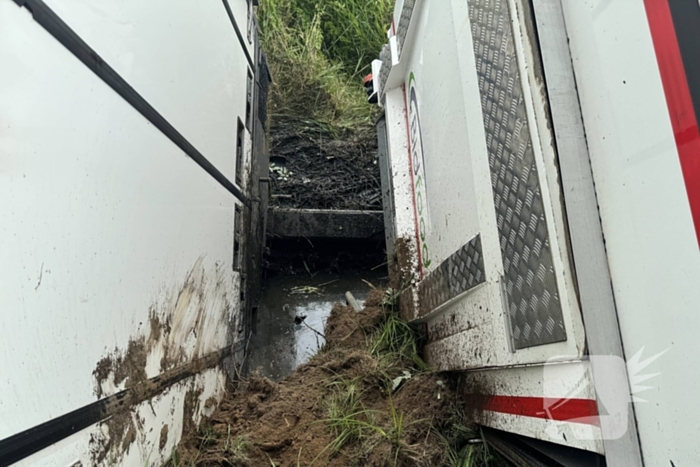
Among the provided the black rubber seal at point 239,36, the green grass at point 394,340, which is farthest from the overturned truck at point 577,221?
the black rubber seal at point 239,36

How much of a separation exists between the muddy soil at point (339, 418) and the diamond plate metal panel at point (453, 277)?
1.03 feet

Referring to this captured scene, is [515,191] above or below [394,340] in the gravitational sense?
above

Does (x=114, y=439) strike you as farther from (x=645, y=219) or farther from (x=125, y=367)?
(x=645, y=219)

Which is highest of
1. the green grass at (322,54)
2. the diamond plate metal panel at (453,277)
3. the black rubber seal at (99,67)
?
the green grass at (322,54)

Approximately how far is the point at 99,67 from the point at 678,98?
46.9 inches

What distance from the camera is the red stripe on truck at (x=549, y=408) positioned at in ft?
3.00

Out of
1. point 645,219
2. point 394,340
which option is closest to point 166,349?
point 394,340

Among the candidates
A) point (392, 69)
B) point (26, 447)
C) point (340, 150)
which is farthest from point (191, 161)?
point (340, 150)

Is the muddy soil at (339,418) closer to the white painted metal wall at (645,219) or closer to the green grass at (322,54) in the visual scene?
the white painted metal wall at (645,219)

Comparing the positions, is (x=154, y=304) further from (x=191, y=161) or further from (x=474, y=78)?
(x=474, y=78)

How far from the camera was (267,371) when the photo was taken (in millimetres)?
2623

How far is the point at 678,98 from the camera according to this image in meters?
0.69

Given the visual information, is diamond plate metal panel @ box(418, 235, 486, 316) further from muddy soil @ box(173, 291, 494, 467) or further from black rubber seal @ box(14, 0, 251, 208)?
black rubber seal @ box(14, 0, 251, 208)

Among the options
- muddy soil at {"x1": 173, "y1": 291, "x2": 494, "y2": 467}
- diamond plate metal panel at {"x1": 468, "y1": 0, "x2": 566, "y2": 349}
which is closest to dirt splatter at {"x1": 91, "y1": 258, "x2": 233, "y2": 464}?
muddy soil at {"x1": 173, "y1": 291, "x2": 494, "y2": 467}
